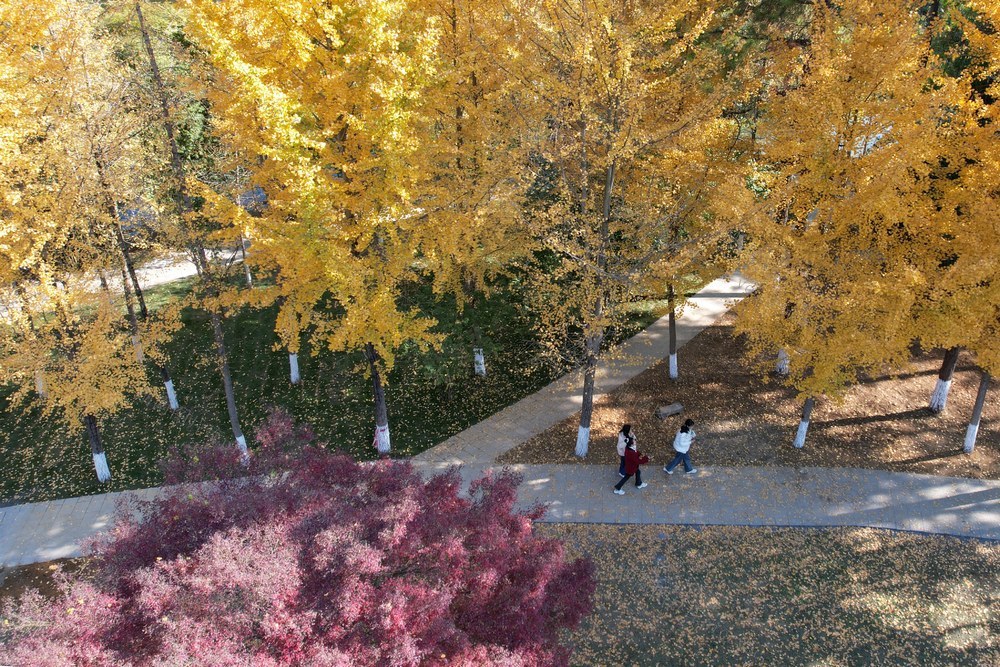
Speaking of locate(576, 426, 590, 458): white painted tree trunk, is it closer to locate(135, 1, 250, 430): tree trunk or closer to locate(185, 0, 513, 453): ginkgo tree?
locate(185, 0, 513, 453): ginkgo tree

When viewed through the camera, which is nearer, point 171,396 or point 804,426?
point 804,426

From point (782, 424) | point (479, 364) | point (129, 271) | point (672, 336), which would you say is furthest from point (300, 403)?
point (782, 424)

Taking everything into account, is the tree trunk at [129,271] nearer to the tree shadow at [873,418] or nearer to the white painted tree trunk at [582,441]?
the white painted tree trunk at [582,441]

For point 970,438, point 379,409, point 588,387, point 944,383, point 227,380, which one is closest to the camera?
point 227,380

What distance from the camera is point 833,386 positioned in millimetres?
9875

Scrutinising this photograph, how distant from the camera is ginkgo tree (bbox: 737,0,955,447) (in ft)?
28.2

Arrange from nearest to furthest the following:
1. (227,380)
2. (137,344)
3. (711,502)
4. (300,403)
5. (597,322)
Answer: (597,322) < (711,502) < (227,380) < (137,344) < (300,403)

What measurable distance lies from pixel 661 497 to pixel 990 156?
7155 millimetres

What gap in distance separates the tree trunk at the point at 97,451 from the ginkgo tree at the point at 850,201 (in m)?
11.7

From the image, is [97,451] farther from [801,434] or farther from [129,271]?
[801,434]

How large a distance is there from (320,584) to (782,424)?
10056mm

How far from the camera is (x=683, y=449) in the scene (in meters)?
10.4

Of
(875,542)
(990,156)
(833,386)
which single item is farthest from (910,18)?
(875,542)

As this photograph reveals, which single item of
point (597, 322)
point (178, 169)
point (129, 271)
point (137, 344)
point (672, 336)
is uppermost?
point (178, 169)
